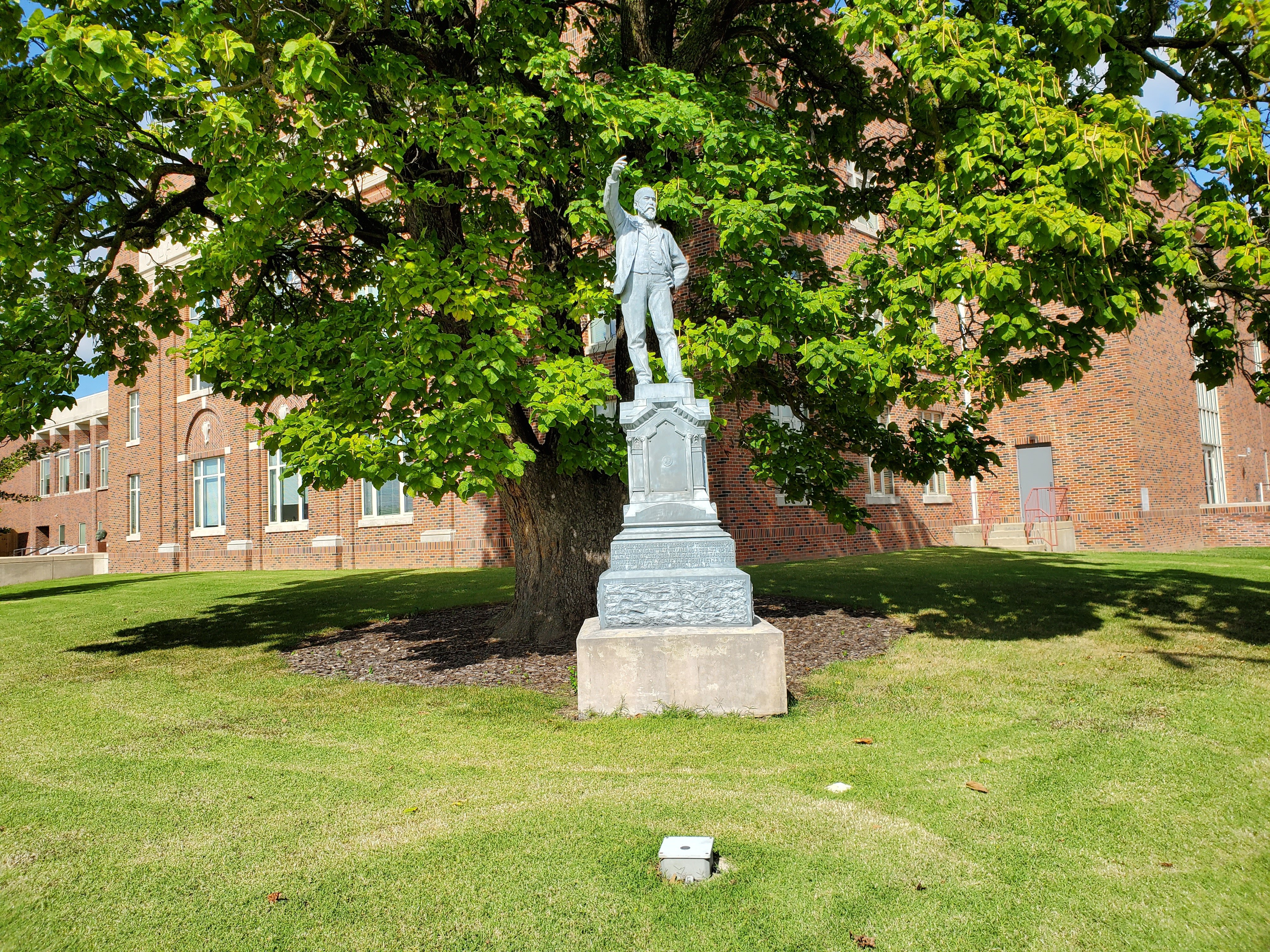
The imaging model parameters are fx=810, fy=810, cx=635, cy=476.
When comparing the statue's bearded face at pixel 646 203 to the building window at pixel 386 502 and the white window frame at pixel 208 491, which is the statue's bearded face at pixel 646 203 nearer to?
the building window at pixel 386 502

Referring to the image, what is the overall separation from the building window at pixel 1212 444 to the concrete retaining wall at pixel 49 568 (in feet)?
126

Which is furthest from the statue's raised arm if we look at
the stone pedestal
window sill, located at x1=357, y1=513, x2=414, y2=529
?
window sill, located at x1=357, y1=513, x2=414, y2=529

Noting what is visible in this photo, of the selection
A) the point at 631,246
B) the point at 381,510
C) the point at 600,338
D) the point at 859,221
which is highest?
the point at 859,221

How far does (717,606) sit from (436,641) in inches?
199

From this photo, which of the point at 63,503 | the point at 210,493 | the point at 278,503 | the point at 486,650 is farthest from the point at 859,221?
the point at 63,503

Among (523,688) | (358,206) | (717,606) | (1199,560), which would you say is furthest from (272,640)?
(1199,560)

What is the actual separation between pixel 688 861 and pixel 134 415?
35359 millimetres

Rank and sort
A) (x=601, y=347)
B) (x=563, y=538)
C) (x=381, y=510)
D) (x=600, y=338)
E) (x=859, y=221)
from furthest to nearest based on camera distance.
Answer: (x=381, y=510) < (x=859, y=221) < (x=600, y=338) < (x=601, y=347) < (x=563, y=538)

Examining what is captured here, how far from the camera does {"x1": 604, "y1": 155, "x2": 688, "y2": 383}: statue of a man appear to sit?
24.4ft

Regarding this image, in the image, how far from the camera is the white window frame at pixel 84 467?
4197 cm

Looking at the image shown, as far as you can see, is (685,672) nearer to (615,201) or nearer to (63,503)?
(615,201)

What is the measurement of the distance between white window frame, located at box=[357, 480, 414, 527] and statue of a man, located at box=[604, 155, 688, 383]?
15640 millimetres

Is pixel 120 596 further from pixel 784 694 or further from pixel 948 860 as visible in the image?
pixel 948 860

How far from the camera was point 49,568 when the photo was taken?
89.1 ft
